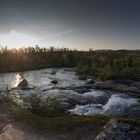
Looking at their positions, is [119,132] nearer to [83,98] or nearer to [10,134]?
[10,134]

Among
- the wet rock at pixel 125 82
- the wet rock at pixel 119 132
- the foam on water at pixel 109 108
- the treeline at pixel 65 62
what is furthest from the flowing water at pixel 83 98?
the wet rock at pixel 119 132

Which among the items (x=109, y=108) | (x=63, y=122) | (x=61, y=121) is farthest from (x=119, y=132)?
(x=109, y=108)

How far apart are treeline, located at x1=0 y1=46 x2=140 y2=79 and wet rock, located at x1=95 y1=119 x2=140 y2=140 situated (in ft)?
51.3

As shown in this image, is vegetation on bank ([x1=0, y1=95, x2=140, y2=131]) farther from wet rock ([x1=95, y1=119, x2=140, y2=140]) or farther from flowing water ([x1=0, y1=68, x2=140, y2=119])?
flowing water ([x1=0, y1=68, x2=140, y2=119])

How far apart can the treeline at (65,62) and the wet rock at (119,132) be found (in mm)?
15636

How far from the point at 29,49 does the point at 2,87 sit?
15136mm

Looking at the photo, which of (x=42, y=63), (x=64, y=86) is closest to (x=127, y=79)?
(x=64, y=86)

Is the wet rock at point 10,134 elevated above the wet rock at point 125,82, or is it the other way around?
the wet rock at point 10,134

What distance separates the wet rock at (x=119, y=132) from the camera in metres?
7.70

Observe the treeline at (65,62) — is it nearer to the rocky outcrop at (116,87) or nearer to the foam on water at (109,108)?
the rocky outcrop at (116,87)

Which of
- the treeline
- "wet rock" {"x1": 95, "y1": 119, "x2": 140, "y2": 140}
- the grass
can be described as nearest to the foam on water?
the grass

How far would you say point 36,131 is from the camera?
30.6 feet

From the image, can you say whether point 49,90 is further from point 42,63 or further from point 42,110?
point 42,63

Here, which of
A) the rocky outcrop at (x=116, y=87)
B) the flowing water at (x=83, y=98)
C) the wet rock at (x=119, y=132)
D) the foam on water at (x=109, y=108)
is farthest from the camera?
the rocky outcrop at (x=116, y=87)
